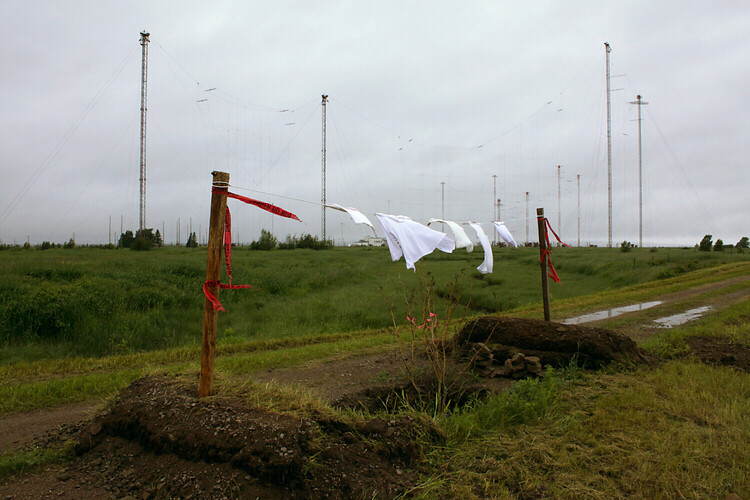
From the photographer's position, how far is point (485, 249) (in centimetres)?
923

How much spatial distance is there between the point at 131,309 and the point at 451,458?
37.5 ft

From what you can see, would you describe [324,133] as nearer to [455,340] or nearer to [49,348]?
[49,348]

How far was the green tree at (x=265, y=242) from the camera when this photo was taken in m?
40.1

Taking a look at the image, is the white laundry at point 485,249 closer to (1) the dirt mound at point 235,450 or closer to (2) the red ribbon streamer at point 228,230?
(1) the dirt mound at point 235,450

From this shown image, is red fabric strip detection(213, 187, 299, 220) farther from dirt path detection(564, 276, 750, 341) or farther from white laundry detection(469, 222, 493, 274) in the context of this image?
dirt path detection(564, 276, 750, 341)

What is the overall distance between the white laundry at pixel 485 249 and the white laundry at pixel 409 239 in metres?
2.19

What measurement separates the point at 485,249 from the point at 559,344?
2.88 metres

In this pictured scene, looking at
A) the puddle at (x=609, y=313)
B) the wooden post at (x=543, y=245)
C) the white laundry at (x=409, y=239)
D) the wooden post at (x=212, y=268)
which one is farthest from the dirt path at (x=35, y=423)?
the puddle at (x=609, y=313)

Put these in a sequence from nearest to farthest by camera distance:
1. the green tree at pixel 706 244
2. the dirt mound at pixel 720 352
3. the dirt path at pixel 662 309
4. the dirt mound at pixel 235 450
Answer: the dirt mound at pixel 235 450 < the dirt mound at pixel 720 352 < the dirt path at pixel 662 309 < the green tree at pixel 706 244

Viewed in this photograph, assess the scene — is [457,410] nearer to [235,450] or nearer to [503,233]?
[235,450]

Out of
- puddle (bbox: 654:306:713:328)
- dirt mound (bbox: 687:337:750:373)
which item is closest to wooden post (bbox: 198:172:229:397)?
dirt mound (bbox: 687:337:750:373)

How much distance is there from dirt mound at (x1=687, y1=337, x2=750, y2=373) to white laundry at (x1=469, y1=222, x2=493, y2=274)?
12.2 ft

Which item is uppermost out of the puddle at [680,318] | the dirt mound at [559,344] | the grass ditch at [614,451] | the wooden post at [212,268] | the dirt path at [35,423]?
the wooden post at [212,268]

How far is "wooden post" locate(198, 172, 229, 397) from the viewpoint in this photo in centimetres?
426
